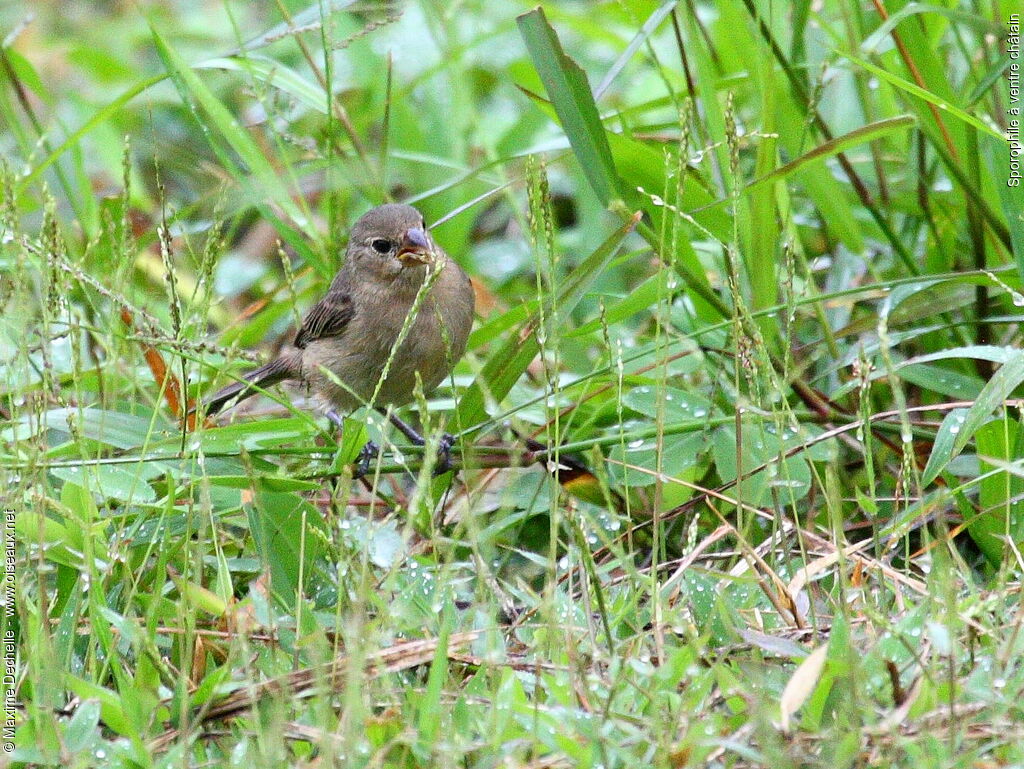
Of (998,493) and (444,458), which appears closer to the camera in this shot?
(998,493)

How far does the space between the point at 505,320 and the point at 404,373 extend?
1.59 feet

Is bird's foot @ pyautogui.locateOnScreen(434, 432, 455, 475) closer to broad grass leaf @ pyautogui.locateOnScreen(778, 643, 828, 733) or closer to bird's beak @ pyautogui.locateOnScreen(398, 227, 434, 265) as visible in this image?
bird's beak @ pyautogui.locateOnScreen(398, 227, 434, 265)

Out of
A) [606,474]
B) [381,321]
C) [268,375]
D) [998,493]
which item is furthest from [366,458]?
[998,493]

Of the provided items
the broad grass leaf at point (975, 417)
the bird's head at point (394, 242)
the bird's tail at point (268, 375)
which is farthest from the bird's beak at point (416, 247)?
the broad grass leaf at point (975, 417)

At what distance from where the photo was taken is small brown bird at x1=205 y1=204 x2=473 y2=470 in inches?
173

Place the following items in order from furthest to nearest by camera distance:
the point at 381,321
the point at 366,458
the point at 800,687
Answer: the point at 381,321 → the point at 366,458 → the point at 800,687

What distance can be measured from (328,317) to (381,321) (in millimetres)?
214

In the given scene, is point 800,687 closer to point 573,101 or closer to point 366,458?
point 573,101

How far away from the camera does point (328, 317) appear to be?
4688 millimetres

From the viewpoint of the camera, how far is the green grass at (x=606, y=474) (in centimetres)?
237

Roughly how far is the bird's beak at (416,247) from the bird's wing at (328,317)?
0.32 meters

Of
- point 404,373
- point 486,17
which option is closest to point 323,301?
point 404,373

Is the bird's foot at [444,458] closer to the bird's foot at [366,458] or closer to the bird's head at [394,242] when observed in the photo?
the bird's foot at [366,458]

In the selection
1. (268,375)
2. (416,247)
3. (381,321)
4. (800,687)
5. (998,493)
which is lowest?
(998,493)
